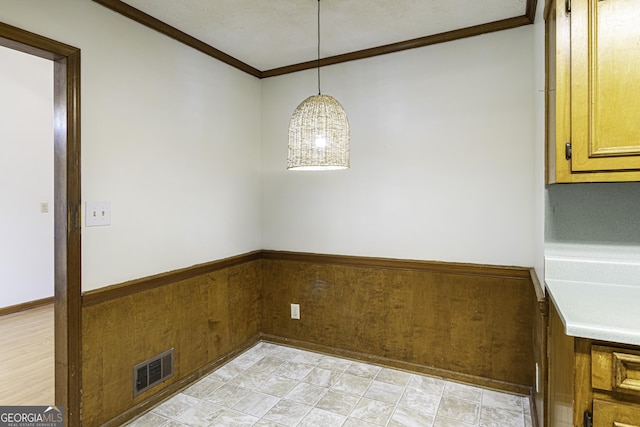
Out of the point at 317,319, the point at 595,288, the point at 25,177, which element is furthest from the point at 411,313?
the point at 25,177

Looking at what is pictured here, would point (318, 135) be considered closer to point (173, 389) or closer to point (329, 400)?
point (329, 400)

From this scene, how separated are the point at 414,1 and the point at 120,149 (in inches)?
75.2

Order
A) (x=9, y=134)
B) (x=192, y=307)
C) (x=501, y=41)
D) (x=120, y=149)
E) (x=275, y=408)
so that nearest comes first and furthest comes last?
(x=120, y=149) → (x=275, y=408) → (x=501, y=41) → (x=192, y=307) → (x=9, y=134)

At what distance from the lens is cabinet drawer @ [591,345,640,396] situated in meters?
1.03

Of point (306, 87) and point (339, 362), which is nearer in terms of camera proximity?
point (339, 362)

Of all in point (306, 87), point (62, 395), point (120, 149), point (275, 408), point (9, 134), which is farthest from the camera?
point (9, 134)

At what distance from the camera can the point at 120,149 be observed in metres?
1.99

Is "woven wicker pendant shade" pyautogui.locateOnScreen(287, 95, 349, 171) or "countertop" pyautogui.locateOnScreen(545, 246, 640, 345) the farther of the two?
"woven wicker pendant shade" pyautogui.locateOnScreen(287, 95, 349, 171)

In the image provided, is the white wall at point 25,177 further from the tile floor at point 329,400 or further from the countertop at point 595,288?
the countertop at point 595,288

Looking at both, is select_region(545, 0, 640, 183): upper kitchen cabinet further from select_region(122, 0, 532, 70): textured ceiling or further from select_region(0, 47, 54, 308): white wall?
select_region(0, 47, 54, 308): white wall

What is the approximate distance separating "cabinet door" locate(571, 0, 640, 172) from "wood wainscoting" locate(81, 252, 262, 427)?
2.32 metres

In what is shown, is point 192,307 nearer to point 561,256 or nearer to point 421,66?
point 561,256

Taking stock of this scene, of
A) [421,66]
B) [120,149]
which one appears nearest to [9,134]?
[120,149]

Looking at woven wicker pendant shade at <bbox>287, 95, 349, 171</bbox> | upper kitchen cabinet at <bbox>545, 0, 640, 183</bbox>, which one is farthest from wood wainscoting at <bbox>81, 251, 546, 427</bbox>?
woven wicker pendant shade at <bbox>287, 95, 349, 171</bbox>
